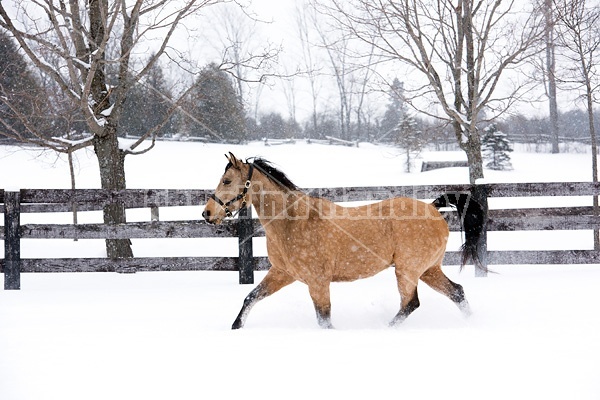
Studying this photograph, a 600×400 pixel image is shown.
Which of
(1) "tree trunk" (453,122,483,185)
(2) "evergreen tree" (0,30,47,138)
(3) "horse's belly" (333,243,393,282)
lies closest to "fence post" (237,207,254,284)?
(3) "horse's belly" (333,243,393,282)

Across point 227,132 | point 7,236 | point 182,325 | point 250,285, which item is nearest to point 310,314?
point 182,325

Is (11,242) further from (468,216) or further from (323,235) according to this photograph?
(468,216)

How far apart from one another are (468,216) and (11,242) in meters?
5.83

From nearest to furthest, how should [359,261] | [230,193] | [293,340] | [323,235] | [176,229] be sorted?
1. [293,340]
2. [230,193]
3. [323,235]
4. [359,261]
5. [176,229]

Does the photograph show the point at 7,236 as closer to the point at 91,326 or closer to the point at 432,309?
the point at 91,326

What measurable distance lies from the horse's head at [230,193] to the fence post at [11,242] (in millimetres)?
3815

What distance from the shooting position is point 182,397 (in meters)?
2.45

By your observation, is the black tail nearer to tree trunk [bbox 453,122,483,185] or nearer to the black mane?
the black mane

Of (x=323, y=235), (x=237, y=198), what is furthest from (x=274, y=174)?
(x=323, y=235)

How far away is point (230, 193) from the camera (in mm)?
4020

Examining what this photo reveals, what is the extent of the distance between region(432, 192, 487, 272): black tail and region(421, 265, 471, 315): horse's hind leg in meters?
0.46

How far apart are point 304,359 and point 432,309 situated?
2472mm

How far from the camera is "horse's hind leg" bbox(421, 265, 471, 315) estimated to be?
4.59 meters

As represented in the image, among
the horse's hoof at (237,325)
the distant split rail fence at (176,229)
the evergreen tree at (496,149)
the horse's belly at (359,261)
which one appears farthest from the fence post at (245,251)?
the evergreen tree at (496,149)
